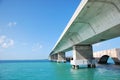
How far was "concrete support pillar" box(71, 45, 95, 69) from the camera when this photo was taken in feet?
116

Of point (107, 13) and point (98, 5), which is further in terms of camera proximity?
point (107, 13)

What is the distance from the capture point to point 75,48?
36500 mm

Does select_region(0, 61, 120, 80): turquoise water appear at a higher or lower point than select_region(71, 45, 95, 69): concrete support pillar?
lower

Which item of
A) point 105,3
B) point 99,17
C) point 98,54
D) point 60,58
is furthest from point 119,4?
point 60,58

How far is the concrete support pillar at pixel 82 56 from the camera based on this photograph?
35.3 metres

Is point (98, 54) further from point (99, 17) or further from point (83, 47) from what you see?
point (99, 17)

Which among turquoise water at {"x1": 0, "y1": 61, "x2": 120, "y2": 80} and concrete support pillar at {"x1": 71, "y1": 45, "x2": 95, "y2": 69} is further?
concrete support pillar at {"x1": 71, "y1": 45, "x2": 95, "y2": 69}

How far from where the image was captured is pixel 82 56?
35.7 metres

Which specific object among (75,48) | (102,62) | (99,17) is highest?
(99,17)

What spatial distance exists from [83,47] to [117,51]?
9.38 m

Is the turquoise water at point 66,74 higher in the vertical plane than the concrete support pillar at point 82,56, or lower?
lower

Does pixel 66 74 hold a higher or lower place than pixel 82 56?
lower

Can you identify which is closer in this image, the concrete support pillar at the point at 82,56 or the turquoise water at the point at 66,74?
the turquoise water at the point at 66,74

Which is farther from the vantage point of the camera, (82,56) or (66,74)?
(82,56)
